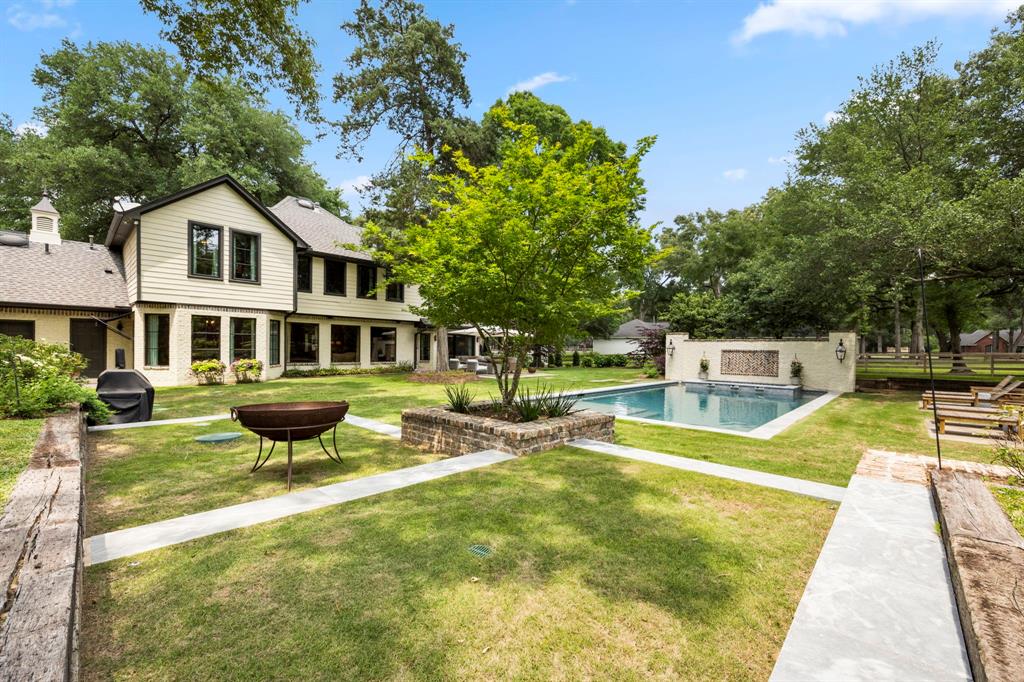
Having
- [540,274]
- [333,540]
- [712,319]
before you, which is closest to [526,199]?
[540,274]

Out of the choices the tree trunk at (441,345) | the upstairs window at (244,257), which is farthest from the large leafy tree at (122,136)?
the tree trunk at (441,345)

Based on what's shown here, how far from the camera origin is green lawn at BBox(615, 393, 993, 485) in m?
6.26

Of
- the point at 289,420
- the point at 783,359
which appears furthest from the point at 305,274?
the point at 783,359

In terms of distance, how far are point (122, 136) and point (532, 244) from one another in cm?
3021

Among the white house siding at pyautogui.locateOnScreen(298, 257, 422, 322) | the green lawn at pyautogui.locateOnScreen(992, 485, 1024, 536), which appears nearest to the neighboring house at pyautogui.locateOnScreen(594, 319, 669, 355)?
the white house siding at pyautogui.locateOnScreen(298, 257, 422, 322)

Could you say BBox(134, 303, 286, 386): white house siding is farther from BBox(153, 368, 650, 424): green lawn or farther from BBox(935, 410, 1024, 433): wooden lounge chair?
BBox(935, 410, 1024, 433): wooden lounge chair

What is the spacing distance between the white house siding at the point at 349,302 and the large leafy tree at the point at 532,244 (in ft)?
37.7

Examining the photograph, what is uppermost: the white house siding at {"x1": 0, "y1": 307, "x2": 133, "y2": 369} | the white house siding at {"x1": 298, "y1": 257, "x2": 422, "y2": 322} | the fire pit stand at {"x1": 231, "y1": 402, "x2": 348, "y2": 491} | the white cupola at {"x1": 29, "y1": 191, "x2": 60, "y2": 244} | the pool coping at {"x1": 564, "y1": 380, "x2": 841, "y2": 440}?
the white cupola at {"x1": 29, "y1": 191, "x2": 60, "y2": 244}

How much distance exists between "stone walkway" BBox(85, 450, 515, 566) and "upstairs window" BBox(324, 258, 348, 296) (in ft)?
55.1

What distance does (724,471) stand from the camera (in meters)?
5.79

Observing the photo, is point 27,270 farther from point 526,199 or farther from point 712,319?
point 712,319

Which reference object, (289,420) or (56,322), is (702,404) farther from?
(56,322)

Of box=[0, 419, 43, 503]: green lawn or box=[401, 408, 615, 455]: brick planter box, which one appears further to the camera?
box=[401, 408, 615, 455]: brick planter box

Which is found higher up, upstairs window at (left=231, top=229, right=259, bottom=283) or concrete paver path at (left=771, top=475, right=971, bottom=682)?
upstairs window at (left=231, top=229, right=259, bottom=283)
